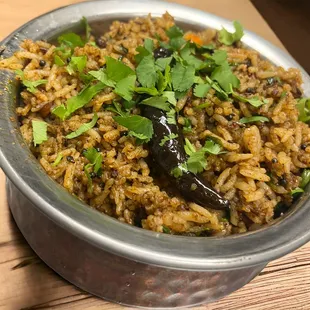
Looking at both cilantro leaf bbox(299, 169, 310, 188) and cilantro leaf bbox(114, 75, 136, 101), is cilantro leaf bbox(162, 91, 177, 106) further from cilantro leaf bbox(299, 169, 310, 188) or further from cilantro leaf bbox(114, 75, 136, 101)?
cilantro leaf bbox(299, 169, 310, 188)

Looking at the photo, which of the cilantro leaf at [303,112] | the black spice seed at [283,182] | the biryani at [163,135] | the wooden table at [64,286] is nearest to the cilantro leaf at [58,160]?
the biryani at [163,135]

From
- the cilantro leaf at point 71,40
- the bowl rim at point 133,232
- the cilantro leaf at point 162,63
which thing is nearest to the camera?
the bowl rim at point 133,232

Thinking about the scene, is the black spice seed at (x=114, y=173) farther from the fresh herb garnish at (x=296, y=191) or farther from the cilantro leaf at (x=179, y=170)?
the fresh herb garnish at (x=296, y=191)

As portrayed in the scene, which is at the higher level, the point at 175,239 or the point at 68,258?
the point at 175,239

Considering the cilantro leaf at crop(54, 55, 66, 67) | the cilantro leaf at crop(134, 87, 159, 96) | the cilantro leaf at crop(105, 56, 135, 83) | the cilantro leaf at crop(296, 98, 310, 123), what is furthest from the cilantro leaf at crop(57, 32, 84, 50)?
the cilantro leaf at crop(296, 98, 310, 123)

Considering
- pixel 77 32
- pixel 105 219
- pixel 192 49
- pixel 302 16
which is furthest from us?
pixel 302 16

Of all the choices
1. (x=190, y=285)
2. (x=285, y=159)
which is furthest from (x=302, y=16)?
(x=190, y=285)

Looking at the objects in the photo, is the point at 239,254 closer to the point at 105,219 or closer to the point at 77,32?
the point at 105,219
